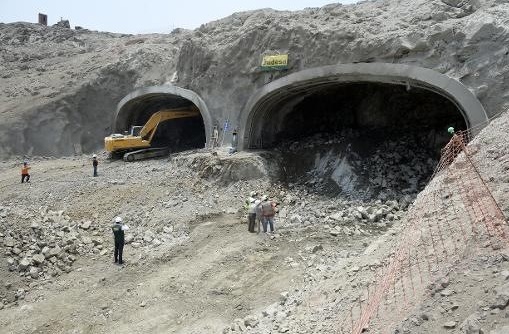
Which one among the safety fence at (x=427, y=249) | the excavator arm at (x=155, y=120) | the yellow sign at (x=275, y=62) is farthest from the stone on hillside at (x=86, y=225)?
the safety fence at (x=427, y=249)

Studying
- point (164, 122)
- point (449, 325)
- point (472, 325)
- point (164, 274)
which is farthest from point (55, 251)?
point (164, 122)

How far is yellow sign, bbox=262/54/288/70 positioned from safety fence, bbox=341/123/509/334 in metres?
9.67

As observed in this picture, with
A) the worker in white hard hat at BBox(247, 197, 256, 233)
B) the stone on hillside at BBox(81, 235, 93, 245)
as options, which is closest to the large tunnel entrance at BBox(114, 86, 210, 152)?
the stone on hillside at BBox(81, 235, 93, 245)

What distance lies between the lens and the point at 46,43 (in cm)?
3319

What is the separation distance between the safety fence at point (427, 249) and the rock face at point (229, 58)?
629 cm

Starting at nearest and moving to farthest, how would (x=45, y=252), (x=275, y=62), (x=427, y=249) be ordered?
1. (x=427, y=249)
2. (x=45, y=252)
3. (x=275, y=62)

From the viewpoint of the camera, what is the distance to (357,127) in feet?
65.3

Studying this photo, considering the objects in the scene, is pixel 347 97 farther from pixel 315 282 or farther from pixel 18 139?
pixel 18 139

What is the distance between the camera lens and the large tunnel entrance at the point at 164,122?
23.9 meters

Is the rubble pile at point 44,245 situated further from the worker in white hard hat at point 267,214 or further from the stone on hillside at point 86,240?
the worker in white hard hat at point 267,214

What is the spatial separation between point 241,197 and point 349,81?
18.0 ft

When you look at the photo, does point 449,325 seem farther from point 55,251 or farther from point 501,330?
point 55,251

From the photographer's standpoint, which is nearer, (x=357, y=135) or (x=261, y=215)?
(x=261, y=215)

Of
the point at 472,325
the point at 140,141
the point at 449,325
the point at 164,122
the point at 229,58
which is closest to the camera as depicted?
the point at 472,325
